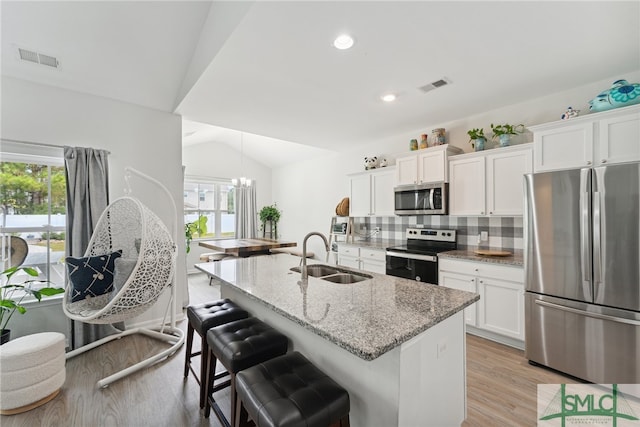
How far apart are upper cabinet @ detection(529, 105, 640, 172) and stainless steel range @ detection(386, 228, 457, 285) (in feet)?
4.55

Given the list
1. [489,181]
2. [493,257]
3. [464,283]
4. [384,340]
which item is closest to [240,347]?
[384,340]

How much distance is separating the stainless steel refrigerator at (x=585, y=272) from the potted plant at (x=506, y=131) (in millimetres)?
783

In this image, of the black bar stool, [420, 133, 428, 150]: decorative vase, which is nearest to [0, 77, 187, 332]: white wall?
the black bar stool

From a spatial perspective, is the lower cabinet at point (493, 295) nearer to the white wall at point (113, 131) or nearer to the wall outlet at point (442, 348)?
the wall outlet at point (442, 348)

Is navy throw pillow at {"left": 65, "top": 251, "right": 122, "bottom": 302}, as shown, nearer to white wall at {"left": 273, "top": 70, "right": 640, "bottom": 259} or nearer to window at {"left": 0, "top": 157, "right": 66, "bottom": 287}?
window at {"left": 0, "top": 157, "right": 66, "bottom": 287}

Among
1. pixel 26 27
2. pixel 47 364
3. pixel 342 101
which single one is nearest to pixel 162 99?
pixel 26 27

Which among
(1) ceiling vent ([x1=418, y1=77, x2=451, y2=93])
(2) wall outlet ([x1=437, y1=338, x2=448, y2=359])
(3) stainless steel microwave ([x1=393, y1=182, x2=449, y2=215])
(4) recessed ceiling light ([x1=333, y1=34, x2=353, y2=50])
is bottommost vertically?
(2) wall outlet ([x1=437, y1=338, x2=448, y2=359])

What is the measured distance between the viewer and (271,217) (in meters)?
7.31

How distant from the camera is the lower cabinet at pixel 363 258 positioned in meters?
3.98

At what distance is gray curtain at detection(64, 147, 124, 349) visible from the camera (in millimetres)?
2820

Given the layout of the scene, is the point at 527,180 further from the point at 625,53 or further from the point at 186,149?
the point at 186,149

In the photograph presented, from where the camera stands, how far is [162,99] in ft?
10.9

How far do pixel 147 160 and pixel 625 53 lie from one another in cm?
479

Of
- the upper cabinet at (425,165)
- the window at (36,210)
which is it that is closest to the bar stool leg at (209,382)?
the window at (36,210)
